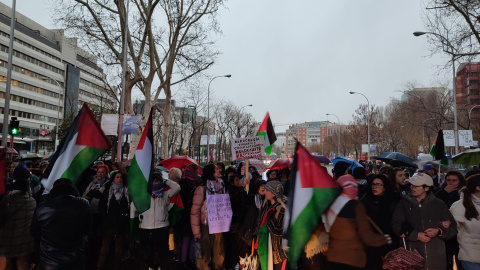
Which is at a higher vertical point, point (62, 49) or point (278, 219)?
point (62, 49)

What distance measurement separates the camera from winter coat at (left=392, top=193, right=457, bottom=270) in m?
4.34

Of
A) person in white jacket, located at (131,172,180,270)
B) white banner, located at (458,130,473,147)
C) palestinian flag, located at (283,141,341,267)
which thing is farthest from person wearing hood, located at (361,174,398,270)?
white banner, located at (458,130,473,147)

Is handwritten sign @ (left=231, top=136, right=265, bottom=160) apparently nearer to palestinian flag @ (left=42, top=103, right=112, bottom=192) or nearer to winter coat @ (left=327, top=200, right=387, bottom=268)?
palestinian flag @ (left=42, top=103, right=112, bottom=192)

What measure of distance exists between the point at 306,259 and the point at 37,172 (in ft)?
20.8

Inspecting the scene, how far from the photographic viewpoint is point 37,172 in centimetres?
796

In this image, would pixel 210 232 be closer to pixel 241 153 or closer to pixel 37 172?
pixel 241 153

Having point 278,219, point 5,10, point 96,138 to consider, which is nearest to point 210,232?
point 278,219

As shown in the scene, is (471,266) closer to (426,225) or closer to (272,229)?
(426,225)

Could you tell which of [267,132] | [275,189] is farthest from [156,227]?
[267,132]

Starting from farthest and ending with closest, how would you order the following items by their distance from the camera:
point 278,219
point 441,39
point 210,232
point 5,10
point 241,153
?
1. point 5,10
2. point 441,39
3. point 241,153
4. point 210,232
5. point 278,219

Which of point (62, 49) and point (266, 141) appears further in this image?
point (62, 49)

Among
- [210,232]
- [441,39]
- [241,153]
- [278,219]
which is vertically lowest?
[210,232]

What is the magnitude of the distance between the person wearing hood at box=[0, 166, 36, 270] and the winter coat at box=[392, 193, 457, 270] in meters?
4.99

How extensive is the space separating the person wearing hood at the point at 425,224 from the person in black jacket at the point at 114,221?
401cm
